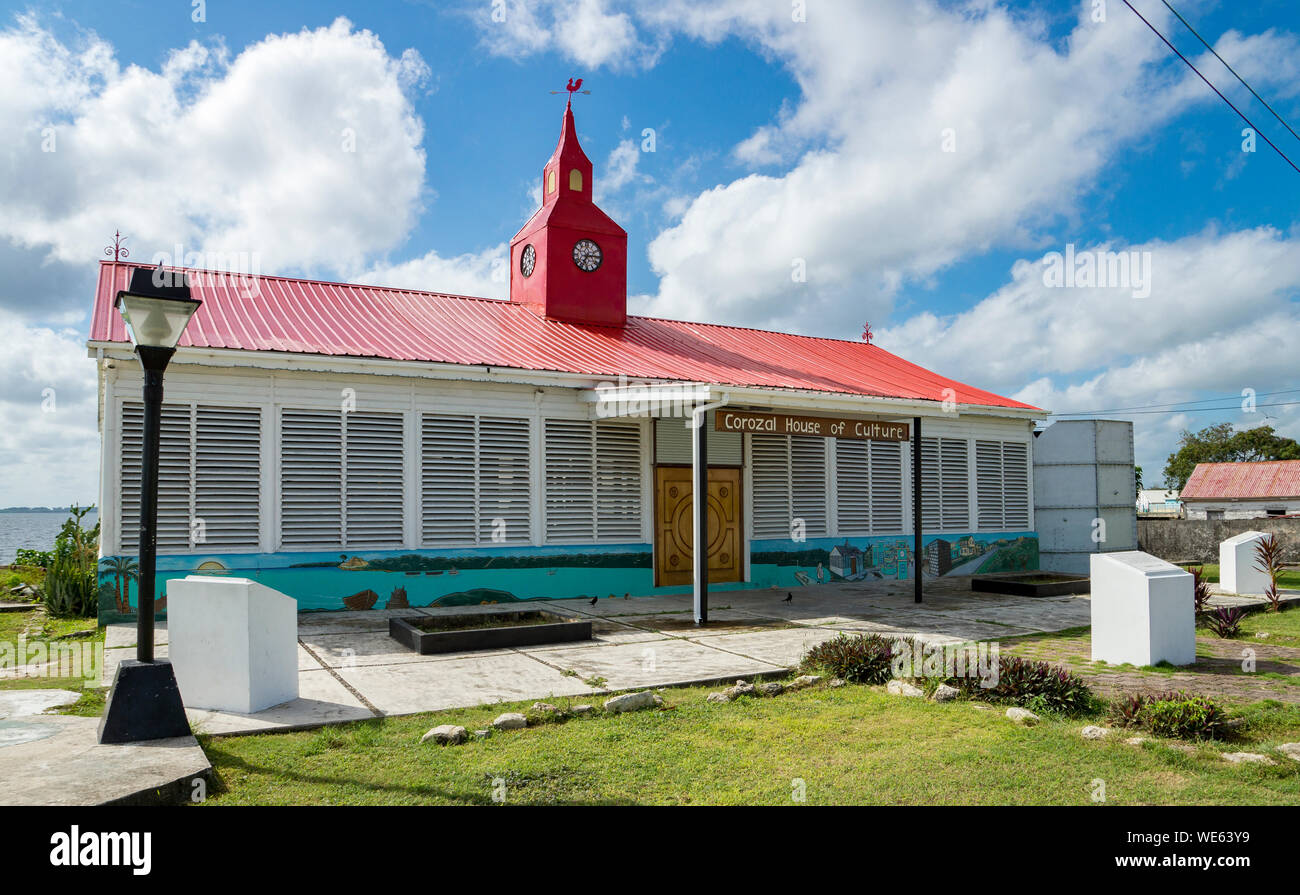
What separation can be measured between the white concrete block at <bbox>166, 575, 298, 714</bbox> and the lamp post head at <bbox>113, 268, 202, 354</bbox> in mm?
1838

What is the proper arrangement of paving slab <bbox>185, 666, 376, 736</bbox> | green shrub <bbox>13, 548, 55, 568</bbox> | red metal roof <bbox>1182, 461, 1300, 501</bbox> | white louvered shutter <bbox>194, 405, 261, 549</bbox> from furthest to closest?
red metal roof <bbox>1182, 461, 1300, 501</bbox> < green shrub <bbox>13, 548, 55, 568</bbox> < white louvered shutter <bbox>194, 405, 261, 549</bbox> < paving slab <bbox>185, 666, 376, 736</bbox>

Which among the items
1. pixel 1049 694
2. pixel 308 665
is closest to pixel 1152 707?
pixel 1049 694

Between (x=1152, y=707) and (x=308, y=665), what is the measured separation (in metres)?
6.97

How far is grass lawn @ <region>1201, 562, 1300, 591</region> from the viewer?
16.0 m

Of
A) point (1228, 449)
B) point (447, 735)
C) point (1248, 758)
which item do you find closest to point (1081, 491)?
point (1248, 758)

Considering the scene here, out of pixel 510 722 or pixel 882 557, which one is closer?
pixel 510 722

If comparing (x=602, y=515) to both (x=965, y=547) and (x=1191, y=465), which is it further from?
(x=1191, y=465)

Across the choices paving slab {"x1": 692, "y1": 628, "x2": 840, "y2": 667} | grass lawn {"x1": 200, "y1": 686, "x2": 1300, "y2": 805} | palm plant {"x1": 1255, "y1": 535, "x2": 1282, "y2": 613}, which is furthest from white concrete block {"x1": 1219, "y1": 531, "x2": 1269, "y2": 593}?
grass lawn {"x1": 200, "y1": 686, "x2": 1300, "y2": 805}

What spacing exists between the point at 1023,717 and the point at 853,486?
10.3m

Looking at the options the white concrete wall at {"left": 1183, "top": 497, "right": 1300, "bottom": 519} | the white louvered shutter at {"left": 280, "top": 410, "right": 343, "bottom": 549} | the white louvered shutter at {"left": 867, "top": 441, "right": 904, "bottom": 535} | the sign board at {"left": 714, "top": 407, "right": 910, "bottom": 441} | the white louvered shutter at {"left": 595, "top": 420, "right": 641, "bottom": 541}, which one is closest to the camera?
the white louvered shutter at {"left": 280, "top": 410, "right": 343, "bottom": 549}

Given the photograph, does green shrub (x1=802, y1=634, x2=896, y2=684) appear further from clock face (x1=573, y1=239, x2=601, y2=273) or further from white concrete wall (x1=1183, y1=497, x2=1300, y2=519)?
white concrete wall (x1=1183, y1=497, x2=1300, y2=519)

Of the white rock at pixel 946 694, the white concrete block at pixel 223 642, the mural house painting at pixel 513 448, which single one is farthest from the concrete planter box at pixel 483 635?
the white rock at pixel 946 694

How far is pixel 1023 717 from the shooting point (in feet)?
19.8

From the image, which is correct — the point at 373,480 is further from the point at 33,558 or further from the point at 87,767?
the point at 33,558
